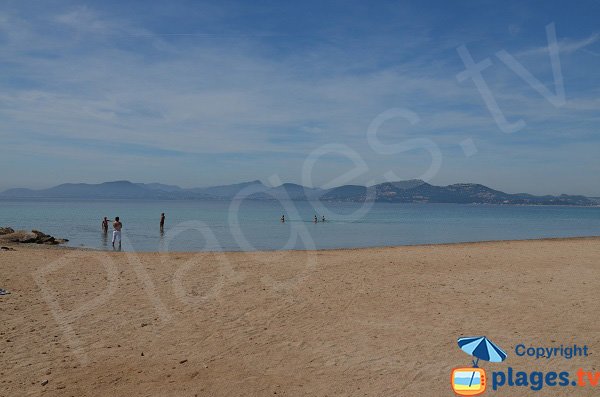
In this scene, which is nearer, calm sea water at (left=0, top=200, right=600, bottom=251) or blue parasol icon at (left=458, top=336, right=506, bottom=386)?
blue parasol icon at (left=458, top=336, right=506, bottom=386)

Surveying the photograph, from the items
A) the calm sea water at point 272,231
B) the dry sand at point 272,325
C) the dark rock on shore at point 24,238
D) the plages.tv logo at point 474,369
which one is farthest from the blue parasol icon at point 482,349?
the dark rock on shore at point 24,238

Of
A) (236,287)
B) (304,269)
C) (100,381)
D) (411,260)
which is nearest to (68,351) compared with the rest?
(100,381)

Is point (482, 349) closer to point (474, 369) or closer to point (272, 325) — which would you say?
point (474, 369)

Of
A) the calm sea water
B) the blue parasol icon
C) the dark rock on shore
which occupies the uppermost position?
the blue parasol icon

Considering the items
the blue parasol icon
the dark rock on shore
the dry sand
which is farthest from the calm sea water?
the blue parasol icon

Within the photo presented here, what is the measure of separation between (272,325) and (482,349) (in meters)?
4.04

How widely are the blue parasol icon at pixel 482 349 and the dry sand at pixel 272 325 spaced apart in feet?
0.63

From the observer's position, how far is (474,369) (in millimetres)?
7148

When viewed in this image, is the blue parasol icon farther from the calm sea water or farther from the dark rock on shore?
the dark rock on shore

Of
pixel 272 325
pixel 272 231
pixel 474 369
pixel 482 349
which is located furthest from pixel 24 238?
A: pixel 474 369

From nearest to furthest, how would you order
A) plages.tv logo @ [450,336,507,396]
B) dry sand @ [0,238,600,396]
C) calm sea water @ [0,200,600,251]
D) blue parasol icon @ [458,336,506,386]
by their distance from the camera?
1. plages.tv logo @ [450,336,507,396]
2. dry sand @ [0,238,600,396]
3. blue parasol icon @ [458,336,506,386]
4. calm sea water @ [0,200,600,251]

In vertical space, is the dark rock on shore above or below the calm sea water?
above

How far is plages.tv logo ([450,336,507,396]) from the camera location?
6.57 m

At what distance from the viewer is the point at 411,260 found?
18828mm
